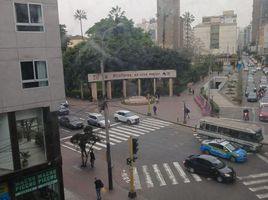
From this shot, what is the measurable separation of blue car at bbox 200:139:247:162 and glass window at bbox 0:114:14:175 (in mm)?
14536

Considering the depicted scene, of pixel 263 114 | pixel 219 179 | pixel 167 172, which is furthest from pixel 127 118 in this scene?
pixel 219 179

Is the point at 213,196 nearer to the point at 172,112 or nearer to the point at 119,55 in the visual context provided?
the point at 172,112

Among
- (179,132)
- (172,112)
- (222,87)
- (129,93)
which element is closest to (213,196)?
(179,132)

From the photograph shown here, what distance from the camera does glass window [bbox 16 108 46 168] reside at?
42.8ft

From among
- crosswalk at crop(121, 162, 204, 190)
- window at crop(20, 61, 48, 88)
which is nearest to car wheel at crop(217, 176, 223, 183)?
crosswalk at crop(121, 162, 204, 190)

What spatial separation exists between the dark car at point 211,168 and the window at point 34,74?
35.6ft

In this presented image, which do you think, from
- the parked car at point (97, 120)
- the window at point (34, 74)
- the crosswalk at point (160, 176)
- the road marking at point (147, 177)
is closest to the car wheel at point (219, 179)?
the crosswalk at point (160, 176)

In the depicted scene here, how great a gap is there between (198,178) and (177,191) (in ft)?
7.62

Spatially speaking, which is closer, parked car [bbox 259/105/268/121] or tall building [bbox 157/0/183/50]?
parked car [bbox 259/105/268/121]

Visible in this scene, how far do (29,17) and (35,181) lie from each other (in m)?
7.19

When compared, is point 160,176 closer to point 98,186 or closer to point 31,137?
point 98,186

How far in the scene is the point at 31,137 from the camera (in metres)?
13.4

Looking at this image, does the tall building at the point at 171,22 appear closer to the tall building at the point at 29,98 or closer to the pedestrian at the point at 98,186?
the pedestrian at the point at 98,186

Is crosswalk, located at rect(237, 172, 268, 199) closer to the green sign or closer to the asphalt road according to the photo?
the asphalt road
